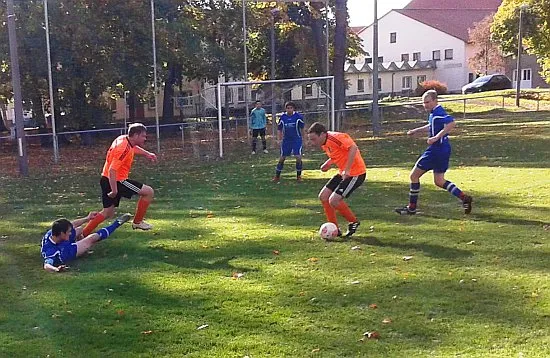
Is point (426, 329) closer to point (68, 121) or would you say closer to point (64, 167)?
point (64, 167)

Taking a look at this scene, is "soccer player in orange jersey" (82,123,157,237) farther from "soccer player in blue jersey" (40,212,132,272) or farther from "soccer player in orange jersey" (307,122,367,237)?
"soccer player in orange jersey" (307,122,367,237)

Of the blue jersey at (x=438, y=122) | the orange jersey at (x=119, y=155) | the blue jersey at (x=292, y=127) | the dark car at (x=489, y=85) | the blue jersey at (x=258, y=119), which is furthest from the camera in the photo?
the dark car at (x=489, y=85)

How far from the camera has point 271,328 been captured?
620 cm

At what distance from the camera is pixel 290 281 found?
7605 mm

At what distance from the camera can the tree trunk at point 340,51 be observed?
3447 centimetres

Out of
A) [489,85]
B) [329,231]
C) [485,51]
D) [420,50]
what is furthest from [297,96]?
[420,50]

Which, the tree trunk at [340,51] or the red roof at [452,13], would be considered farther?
the red roof at [452,13]

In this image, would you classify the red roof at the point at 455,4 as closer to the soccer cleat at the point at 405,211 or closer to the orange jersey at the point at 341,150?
the soccer cleat at the point at 405,211

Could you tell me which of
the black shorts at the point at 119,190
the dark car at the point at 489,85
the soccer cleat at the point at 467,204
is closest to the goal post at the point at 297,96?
the soccer cleat at the point at 467,204

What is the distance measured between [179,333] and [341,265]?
2.56 m

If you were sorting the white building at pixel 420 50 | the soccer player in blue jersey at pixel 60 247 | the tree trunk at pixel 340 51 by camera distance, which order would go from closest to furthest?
1. the soccer player in blue jersey at pixel 60 247
2. the tree trunk at pixel 340 51
3. the white building at pixel 420 50

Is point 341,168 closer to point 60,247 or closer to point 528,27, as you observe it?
point 60,247

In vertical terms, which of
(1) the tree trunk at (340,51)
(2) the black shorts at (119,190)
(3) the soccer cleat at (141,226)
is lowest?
(3) the soccer cleat at (141,226)

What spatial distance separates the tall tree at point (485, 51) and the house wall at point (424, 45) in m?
4.18
